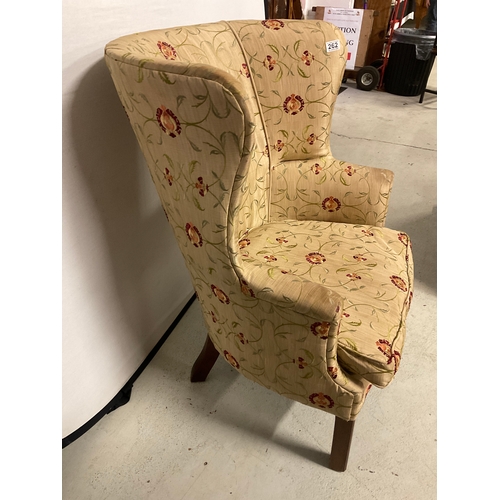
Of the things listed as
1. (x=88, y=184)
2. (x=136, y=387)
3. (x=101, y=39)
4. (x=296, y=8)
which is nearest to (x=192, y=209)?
(x=88, y=184)

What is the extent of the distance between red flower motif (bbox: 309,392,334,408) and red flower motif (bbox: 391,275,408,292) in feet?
1.07

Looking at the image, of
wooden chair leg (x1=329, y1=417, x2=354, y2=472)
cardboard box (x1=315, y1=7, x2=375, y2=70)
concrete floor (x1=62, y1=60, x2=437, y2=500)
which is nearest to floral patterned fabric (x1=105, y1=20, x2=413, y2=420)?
wooden chair leg (x1=329, y1=417, x2=354, y2=472)

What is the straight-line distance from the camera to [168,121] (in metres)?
0.68

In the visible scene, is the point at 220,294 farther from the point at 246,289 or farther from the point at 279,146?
the point at 279,146

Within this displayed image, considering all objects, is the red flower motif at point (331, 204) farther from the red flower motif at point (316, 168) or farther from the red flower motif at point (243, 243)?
the red flower motif at point (243, 243)

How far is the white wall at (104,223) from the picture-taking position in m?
0.83

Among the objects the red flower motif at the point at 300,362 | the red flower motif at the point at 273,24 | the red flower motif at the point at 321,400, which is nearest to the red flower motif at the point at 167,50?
the red flower motif at the point at 273,24

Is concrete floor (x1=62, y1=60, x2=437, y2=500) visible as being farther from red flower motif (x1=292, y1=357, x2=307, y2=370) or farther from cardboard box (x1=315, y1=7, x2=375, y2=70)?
cardboard box (x1=315, y1=7, x2=375, y2=70)

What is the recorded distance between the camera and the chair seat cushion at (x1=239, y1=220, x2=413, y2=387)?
820 millimetres

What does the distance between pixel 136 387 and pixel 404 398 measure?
32.4 inches

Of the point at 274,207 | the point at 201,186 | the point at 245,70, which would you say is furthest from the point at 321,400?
the point at 245,70

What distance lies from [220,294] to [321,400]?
0.33 meters

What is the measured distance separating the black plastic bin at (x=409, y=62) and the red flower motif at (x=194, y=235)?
3.30 m
